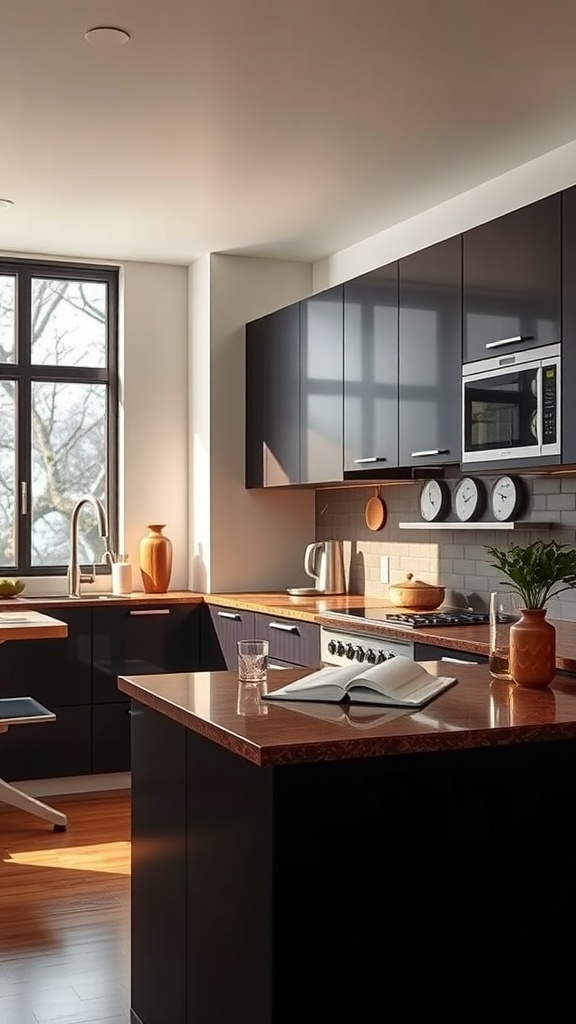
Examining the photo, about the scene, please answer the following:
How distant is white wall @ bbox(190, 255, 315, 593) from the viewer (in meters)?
5.85

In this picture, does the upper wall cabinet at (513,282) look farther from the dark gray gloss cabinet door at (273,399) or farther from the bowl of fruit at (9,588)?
the bowl of fruit at (9,588)

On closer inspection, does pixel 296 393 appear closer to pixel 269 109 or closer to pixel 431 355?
pixel 431 355

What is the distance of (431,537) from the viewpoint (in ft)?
16.4

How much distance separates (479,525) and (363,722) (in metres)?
2.38

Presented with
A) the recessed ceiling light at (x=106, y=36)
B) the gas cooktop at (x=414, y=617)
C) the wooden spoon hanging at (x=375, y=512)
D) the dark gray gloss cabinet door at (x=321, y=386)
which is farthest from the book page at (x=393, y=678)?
the wooden spoon hanging at (x=375, y=512)

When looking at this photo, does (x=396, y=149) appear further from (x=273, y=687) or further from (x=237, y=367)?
(x=273, y=687)

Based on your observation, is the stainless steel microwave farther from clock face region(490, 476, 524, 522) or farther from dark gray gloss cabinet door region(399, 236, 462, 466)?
clock face region(490, 476, 524, 522)

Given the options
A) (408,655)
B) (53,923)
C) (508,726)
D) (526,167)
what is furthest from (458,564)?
(508,726)

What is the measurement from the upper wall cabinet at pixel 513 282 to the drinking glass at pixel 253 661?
1.57 meters

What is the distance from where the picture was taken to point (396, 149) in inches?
166

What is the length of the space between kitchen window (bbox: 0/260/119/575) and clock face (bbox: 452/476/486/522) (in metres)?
2.15

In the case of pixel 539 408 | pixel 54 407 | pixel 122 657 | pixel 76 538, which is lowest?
pixel 122 657

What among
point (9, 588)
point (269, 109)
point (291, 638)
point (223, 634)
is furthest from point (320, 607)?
point (269, 109)

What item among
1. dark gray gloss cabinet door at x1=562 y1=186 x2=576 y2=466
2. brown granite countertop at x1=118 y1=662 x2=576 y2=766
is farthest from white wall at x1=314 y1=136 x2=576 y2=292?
brown granite countertop at x1=118 y1=662 x2=576 y2=766
